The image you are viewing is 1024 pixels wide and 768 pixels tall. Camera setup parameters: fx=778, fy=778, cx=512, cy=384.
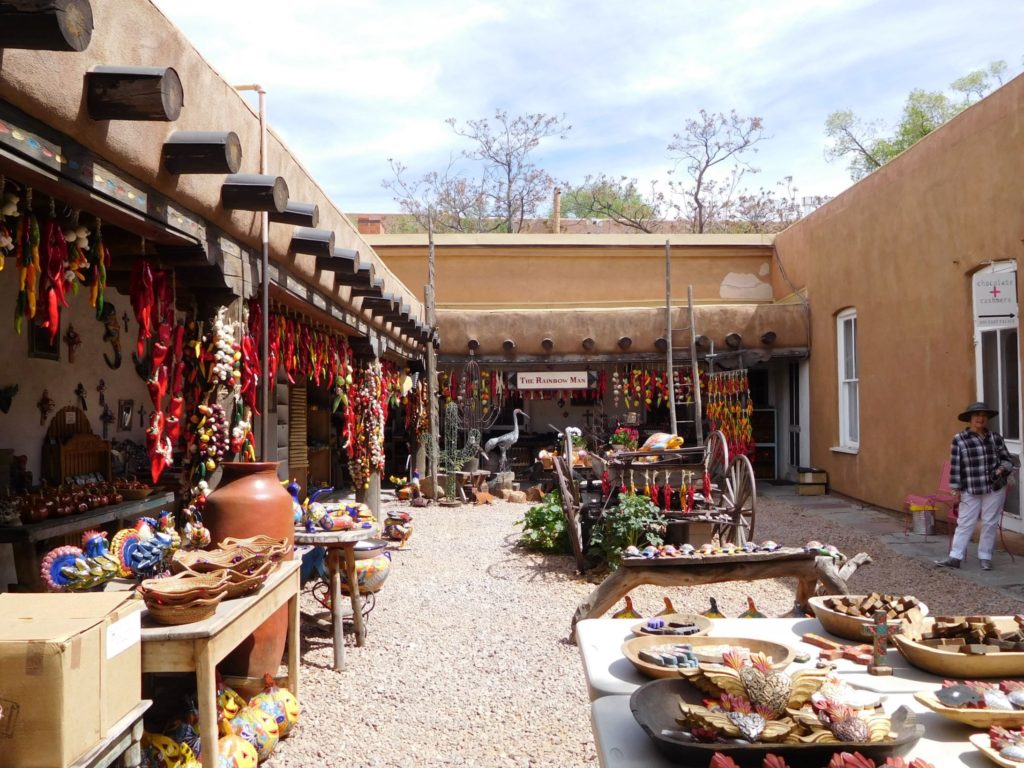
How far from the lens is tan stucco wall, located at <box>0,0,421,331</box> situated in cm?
258

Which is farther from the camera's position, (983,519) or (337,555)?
(983,519)

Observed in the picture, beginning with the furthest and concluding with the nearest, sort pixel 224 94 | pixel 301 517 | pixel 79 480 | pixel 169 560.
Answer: pixel 79 480, pixel 301 517, pixel 224 94, pixel 169 560

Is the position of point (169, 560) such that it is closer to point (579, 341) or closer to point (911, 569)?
point (911, 569)

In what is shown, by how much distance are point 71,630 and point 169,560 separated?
125cm

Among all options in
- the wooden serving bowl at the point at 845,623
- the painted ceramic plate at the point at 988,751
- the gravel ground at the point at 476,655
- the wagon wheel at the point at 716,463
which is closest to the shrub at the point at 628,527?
the gravel ground at the point at 476,655

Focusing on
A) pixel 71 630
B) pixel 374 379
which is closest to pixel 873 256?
pixel 374 379

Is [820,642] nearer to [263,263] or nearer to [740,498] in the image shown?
[263,263]

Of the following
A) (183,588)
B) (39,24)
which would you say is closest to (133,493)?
(183,588)

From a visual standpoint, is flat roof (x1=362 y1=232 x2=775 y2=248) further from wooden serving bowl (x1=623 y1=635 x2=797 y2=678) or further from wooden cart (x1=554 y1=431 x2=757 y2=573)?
wooden serving bowl (x1=623 y1=635 x2=797 y2=678)

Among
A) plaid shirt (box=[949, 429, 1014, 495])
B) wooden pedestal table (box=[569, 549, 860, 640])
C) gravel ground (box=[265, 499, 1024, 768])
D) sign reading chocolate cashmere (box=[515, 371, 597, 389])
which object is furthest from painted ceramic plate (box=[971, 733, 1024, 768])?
sign reading chocolate cashmere (box=[515, 371, 597, 389])

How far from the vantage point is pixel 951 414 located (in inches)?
347

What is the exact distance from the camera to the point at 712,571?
4.82 meters

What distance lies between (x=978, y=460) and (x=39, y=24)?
24.6ft

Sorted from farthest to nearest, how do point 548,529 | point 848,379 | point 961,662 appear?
point 848,379 < point 548,529 < point 961,662
